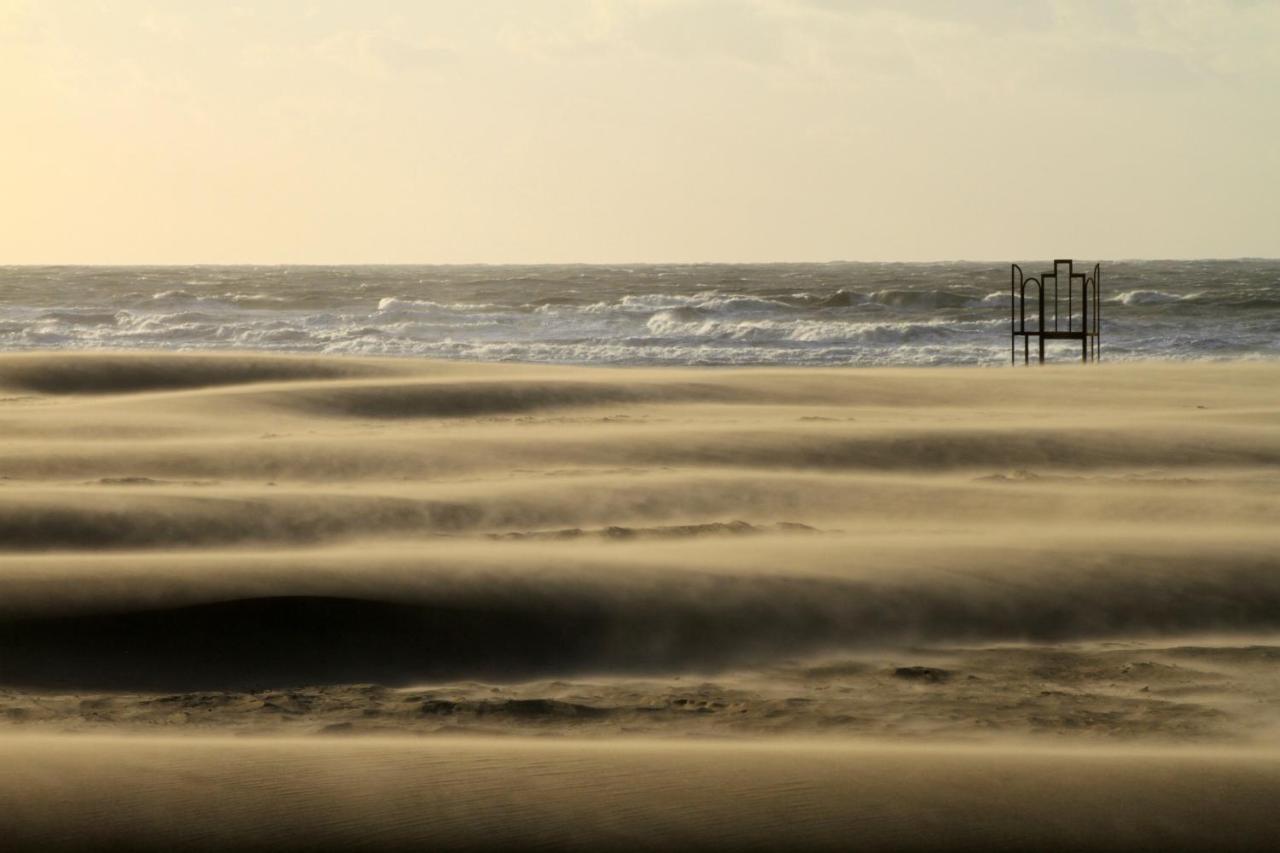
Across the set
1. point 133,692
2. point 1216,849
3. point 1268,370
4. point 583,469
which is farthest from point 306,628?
point 1268,370

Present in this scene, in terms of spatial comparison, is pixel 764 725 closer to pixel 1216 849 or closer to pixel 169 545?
pixel 1216 849

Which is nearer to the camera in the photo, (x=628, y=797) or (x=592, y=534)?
(x=628, y=797)

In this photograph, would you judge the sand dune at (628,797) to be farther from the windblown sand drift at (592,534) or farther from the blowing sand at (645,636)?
the windblown sand drift at (592,534)

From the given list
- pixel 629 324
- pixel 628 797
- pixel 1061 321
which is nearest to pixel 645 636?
pixel 628 797

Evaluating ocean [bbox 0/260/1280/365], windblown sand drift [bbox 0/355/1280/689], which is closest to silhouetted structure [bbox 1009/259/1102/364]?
ocean [bbox 0/260/1280/365]

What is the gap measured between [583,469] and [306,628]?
4.04 m

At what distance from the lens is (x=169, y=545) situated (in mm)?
7453

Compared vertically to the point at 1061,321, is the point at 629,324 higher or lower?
higher

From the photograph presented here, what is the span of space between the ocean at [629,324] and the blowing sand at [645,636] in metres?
17.9

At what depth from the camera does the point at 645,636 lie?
6031mm

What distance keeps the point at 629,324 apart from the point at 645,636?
110 ft

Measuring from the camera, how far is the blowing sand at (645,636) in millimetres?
4016

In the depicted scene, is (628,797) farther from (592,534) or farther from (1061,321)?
(1061,321)

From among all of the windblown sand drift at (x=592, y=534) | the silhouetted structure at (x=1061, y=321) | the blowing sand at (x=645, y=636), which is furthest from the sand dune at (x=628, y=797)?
the silhouetted structure at (x=1061, y=321)
